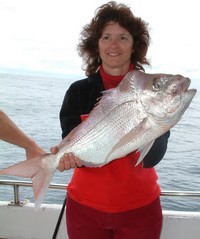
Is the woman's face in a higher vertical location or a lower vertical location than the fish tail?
higher

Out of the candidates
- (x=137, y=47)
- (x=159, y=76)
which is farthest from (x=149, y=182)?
(x=137, y=47)

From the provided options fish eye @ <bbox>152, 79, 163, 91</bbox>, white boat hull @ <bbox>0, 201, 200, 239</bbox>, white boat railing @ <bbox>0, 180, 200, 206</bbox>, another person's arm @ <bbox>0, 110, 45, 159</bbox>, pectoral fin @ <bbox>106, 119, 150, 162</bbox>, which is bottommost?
white boat hull @ <bbox>0, 201, 200, 239</bbox>

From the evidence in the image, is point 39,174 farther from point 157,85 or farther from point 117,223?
point 157,85

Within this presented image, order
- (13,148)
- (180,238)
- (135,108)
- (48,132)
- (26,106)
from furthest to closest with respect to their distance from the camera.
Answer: (26,106), (48,132), (13,148), (180,238), (135,108)

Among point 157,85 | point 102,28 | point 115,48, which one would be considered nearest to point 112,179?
point 157,85

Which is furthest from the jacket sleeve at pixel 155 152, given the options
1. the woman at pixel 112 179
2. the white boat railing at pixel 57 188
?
the white boat railing at pixel 57 188

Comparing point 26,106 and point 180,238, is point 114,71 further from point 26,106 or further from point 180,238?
point 26,106

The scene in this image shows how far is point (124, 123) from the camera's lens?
6.39ft

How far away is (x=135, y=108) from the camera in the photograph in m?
1.91

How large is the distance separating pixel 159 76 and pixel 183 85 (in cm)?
16

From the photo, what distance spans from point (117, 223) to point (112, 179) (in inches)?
11.8

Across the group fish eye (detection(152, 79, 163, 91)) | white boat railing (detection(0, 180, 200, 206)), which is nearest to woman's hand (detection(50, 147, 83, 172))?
fish eye (detection(152, 79, 163, 91))

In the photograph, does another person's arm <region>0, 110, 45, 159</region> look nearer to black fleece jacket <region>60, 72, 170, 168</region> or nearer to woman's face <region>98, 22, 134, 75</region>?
black fleece jacket <region>60, 72, 170, 168</region>

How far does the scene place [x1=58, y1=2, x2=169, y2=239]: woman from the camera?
2.24 metres
